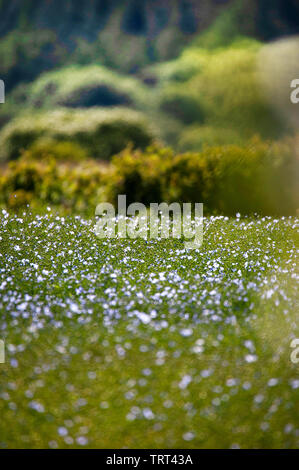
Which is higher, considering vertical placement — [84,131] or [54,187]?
[84,131]

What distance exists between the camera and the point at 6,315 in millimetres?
5109

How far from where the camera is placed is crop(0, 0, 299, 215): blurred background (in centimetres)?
945

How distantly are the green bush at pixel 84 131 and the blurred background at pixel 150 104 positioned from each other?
0.11 ft

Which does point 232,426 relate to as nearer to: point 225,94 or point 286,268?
point 286,268

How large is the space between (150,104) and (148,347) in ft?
38.5

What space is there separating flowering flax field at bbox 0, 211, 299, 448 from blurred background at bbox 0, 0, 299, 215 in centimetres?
285

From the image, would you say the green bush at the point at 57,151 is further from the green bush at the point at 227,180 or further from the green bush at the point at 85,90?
the green bush at the point at 227,180

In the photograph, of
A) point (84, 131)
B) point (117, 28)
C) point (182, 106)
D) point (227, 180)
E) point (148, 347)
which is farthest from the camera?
point (117, 28)

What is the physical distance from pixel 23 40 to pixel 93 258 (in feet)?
43.3

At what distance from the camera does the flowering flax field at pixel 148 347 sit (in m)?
3.72

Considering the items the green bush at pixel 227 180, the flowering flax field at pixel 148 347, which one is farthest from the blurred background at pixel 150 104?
the flowering flax field at pixel 148 347

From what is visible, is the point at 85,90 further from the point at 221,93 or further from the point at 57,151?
Result: the point at 221,93

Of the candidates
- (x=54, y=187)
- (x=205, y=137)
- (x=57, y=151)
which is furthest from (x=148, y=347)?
(x=205, y=137)

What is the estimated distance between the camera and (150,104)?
14.8 m
